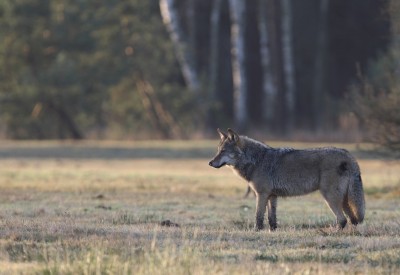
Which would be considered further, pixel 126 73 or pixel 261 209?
pixel 126 73

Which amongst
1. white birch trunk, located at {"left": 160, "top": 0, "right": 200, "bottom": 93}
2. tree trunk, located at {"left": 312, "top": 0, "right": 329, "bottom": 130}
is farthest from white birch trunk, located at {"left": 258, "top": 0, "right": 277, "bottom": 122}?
tree trunk, located at {"left": 312, "top": 0, "right": 329, "bottom": 130}

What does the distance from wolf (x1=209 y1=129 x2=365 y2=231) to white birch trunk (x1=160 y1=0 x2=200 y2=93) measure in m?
39.8

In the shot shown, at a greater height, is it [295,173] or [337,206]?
[295,173]

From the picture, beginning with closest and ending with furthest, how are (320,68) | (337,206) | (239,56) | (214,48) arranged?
(337,206) → (239,56) → (214,48) → (320,68)

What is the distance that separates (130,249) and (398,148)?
14842 mm

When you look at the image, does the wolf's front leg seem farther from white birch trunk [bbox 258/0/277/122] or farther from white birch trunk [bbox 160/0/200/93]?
white birch trunk [bbox 160/0/200/93]

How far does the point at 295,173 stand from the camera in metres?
17.3

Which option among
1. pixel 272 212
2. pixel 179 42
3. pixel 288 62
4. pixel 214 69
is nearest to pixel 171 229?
pixel 272 212

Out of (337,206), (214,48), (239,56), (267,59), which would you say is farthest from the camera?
(214,48)

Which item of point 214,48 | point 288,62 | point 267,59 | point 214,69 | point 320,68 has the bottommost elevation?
point 320,68

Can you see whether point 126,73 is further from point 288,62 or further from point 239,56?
point 288,62

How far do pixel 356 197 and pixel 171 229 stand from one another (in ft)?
10.0

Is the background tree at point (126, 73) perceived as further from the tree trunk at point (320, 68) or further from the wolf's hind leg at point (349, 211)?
the wolf's hind leg at point (349, 211)

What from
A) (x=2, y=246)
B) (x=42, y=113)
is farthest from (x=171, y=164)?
(x=2, y=246)
